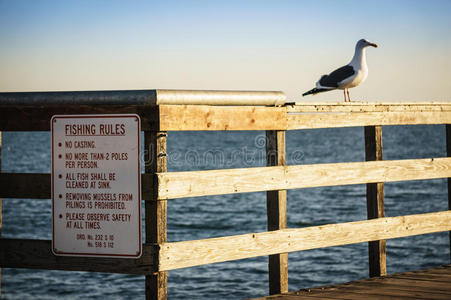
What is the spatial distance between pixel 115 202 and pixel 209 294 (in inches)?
362

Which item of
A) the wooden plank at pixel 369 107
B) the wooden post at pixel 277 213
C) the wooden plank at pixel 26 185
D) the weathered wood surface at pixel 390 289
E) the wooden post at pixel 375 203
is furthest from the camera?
the wooden post at pixel 375 203

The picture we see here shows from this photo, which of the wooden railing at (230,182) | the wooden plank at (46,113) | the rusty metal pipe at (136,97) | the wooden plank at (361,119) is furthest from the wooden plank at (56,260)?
the wooden plank at (361,119)

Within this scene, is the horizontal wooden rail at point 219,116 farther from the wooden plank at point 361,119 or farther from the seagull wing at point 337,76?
the seagull wing at point 337,76

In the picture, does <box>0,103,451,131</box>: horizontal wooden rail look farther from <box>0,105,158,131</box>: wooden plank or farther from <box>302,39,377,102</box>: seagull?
<box>302,39,377,102</box>: seagull

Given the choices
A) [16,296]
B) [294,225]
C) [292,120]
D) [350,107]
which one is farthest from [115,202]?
[294,225]

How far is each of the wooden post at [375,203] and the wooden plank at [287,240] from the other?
14cm

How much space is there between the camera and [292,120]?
5.20 m

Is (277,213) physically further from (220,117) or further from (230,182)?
(220,117)

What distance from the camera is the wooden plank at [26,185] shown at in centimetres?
457

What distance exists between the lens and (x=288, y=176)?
511 cm

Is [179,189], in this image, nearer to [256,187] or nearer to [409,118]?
[256,187]

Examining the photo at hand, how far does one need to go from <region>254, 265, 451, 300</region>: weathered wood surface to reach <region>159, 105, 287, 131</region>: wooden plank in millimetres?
1274

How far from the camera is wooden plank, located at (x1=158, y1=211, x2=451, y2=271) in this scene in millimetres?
4430

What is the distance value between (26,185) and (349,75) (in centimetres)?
409
